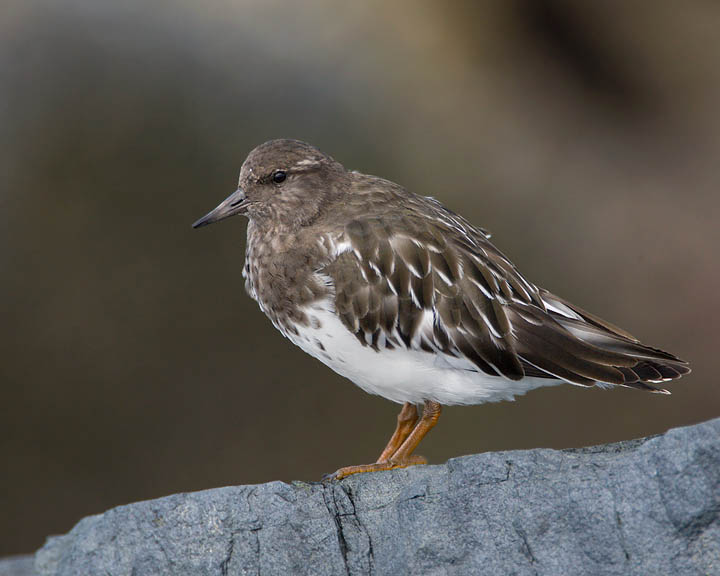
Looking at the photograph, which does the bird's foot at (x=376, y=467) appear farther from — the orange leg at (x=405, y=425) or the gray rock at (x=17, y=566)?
the gray rock at (x=17, y=566)

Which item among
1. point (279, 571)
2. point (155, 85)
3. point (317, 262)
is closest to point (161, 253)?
point (155, 85)

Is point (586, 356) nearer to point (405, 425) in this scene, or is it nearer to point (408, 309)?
point (408, 309)

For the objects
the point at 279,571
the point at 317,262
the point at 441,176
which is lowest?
the point at 279,571

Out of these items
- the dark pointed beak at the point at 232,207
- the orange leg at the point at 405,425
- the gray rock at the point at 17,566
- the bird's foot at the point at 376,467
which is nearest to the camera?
the bird's foot at the point at 376,467

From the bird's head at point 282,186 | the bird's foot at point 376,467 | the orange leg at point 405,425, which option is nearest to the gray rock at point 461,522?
the bird's foot at point 376,467

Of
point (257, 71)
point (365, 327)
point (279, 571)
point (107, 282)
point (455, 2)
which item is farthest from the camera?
point (455, 2)

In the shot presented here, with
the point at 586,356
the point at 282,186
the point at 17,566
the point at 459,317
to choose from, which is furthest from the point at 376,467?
the point at 17,566

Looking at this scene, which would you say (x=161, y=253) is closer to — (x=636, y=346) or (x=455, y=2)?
(x=455, y=2)
